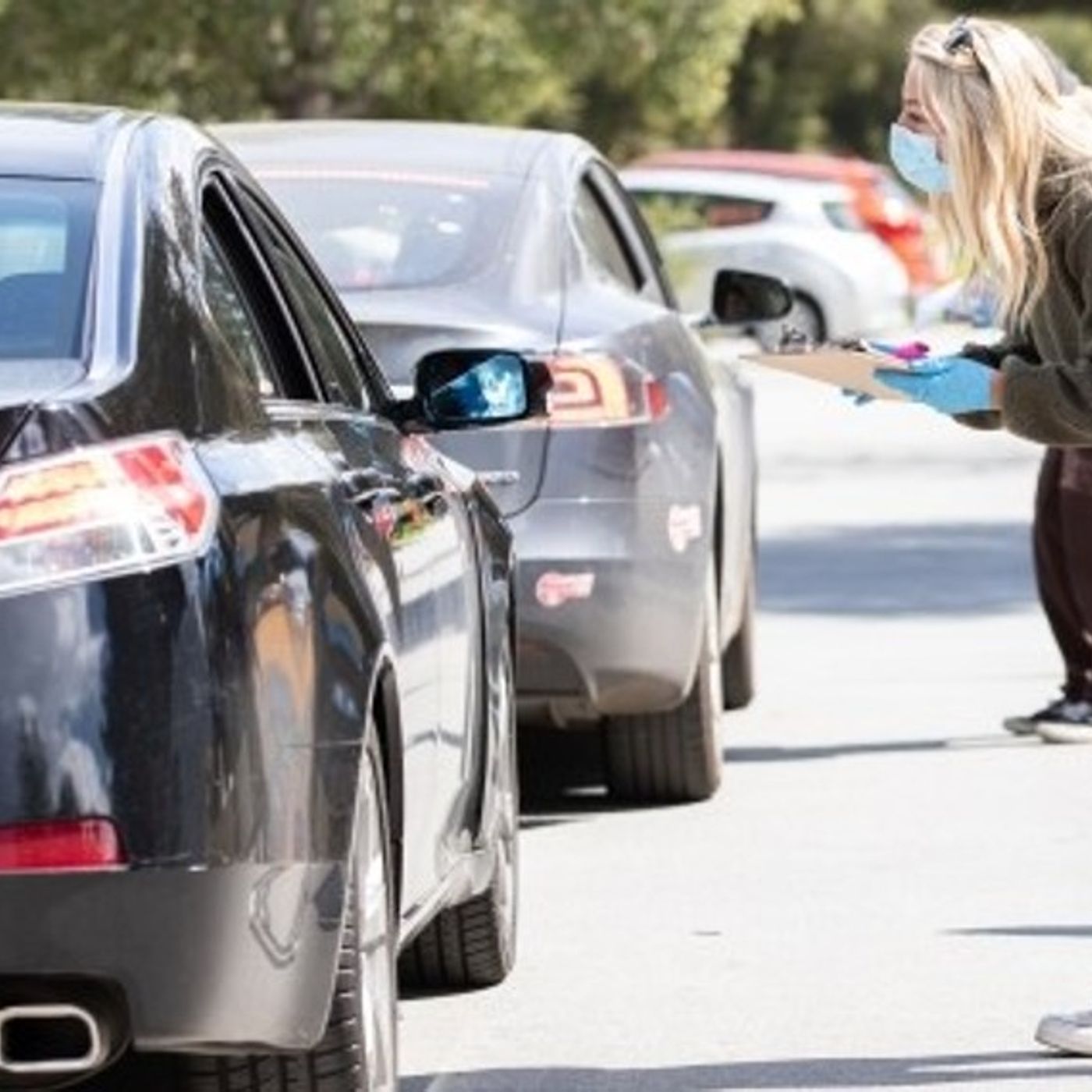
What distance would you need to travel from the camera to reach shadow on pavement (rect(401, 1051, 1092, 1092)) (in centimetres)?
764

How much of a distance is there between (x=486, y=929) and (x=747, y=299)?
4425 millimetres

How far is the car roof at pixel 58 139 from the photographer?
664 cm

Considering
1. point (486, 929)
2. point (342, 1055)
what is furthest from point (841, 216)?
point (342, 1055)

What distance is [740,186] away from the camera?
38.9 metres

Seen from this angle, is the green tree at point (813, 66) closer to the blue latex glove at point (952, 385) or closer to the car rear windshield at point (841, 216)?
the car rear windshield at point (841, 216)

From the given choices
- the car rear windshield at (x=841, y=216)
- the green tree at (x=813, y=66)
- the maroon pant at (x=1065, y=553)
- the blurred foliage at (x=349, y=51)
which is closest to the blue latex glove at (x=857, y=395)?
the maroon pant at (x=1065, y=553)

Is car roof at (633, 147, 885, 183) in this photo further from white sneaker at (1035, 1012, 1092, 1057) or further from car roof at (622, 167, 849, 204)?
white sneaker at (1035, 1012, 1092, 1057)

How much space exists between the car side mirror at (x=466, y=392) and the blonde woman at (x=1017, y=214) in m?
0.66

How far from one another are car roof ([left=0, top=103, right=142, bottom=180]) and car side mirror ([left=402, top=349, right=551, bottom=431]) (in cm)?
84

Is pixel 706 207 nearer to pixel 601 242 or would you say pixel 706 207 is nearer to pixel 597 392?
pixel 601 242

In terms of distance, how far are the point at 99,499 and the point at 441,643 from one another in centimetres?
168

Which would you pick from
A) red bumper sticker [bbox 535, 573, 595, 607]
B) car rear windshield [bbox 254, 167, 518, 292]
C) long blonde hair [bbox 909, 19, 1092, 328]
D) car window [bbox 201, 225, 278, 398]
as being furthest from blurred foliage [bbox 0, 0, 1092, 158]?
car window [bbox 201, 225, 278, 398]

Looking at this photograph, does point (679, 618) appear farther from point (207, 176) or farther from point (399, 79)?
point (399, 79)

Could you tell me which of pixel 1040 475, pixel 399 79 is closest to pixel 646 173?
pixel 399 79
